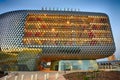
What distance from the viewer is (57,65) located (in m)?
72.8

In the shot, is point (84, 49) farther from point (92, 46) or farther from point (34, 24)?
point (34, 24)

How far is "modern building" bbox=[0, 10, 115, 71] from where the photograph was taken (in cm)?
6500

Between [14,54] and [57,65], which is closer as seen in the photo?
[14,54]

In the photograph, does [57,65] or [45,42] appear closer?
[45,42]

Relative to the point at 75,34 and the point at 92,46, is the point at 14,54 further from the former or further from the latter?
the point at 92,46

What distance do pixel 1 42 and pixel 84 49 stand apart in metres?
30.9

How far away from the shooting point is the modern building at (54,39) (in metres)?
65.0

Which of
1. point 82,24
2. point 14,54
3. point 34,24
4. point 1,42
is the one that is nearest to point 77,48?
point 82,24

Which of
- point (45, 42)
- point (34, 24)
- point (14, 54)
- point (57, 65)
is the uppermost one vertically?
point (34, 24)

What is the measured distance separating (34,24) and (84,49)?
67.9 feet

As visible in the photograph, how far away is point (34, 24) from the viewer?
67.4m

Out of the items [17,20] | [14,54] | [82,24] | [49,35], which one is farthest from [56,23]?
[14,54]

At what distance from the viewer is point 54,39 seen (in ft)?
218

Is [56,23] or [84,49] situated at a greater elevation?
[56,23]
